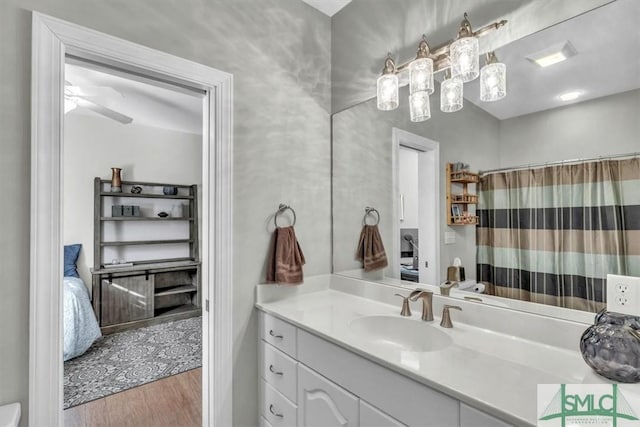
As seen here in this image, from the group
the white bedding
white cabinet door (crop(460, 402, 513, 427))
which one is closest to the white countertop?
white cabinet door (crop(460, 402, 513, 427))

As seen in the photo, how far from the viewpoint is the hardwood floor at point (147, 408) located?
201 centimetres

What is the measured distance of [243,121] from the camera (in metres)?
1.58

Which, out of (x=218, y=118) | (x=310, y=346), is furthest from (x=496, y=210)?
(x=218, y=118)

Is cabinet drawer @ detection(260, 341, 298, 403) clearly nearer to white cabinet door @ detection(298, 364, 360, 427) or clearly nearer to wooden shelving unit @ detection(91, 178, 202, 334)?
white cabinet door @ detection(298, 364, 360, 427)

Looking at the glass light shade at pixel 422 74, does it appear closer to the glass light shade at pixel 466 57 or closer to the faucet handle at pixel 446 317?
the glass light shade at pixel 466 57

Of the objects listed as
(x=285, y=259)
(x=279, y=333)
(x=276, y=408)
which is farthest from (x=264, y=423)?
(x=285, y=259)

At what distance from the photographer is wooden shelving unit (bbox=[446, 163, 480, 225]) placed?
4.38 ft

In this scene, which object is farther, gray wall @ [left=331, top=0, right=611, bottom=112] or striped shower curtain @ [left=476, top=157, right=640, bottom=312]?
gray wall @ [left=331, top=0, right=611, bottom=112]

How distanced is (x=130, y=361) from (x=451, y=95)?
10.8ft

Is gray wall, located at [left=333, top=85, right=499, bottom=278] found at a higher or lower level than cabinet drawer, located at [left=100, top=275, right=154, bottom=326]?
higher

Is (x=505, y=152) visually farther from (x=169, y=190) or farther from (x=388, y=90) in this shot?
(x=169, y=190)

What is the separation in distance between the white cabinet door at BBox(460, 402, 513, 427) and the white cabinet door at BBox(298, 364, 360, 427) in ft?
1.26

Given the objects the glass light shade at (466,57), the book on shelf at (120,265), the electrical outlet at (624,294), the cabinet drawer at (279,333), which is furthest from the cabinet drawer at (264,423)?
the book on shelf at (120,265)

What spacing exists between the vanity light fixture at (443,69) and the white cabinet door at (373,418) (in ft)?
4.01
